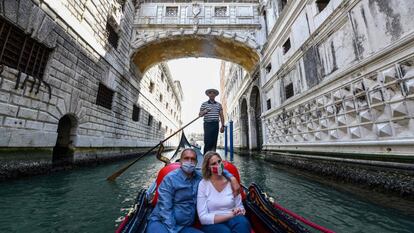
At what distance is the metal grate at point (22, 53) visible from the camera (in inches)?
135

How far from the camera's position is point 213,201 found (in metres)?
1.46

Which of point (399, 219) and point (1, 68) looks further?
point (1, 68)

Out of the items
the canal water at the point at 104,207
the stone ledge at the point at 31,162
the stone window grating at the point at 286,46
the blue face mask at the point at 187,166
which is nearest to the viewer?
the blue face mask at the point at 187,166

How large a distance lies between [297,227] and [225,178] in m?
0.64

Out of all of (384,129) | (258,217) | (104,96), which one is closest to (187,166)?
(258,217)

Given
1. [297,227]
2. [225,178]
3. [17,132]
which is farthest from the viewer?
[17,132]

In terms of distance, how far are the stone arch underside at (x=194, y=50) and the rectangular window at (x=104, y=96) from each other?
2.99 m

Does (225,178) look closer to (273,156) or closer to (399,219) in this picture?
(399,219)

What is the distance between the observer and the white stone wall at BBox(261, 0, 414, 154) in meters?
2.76

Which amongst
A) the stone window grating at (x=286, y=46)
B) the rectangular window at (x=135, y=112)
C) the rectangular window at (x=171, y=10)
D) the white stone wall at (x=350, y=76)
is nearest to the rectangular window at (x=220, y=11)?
the rectangular window at (x=171, y=10)

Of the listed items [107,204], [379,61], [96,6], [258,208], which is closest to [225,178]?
[258,208]

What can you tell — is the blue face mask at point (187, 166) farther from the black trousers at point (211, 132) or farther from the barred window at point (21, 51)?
the barred window at point (21, 51)

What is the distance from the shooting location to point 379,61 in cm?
307

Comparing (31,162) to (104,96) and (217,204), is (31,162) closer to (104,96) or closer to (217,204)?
(104,96)
